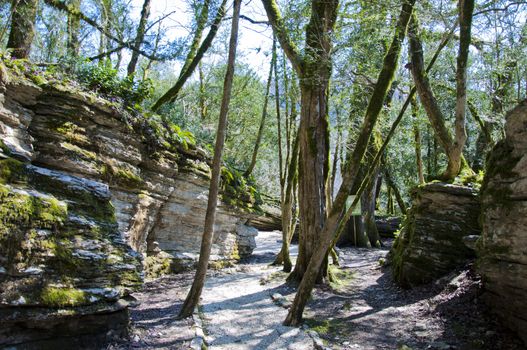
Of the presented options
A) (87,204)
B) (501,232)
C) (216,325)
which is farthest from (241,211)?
(501,232)

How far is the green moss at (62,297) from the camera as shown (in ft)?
13.8

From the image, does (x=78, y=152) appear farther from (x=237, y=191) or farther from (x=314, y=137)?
(x=237, y=191)

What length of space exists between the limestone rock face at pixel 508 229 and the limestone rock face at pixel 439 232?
65.8 inches

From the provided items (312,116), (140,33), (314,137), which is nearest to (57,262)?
(314,137)

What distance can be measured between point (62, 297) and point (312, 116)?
22.5 feet

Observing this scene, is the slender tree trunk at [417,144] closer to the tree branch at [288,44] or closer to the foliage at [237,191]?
the tree branch at [288,44]

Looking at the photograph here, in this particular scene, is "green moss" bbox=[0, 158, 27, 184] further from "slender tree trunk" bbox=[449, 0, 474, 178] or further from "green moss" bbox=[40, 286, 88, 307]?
"slender tree trunk" bbox=[449, 0, 474, 178]

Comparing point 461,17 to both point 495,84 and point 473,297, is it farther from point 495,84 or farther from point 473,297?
point 495,84

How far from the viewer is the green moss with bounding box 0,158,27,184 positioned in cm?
461

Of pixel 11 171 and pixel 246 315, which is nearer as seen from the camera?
pixel 11 171

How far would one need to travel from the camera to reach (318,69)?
29.3 feet

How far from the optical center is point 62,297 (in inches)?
170

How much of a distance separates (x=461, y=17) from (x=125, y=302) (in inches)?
333

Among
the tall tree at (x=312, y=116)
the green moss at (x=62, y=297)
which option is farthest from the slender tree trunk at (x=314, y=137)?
the green moss at (x=62, y=297)
